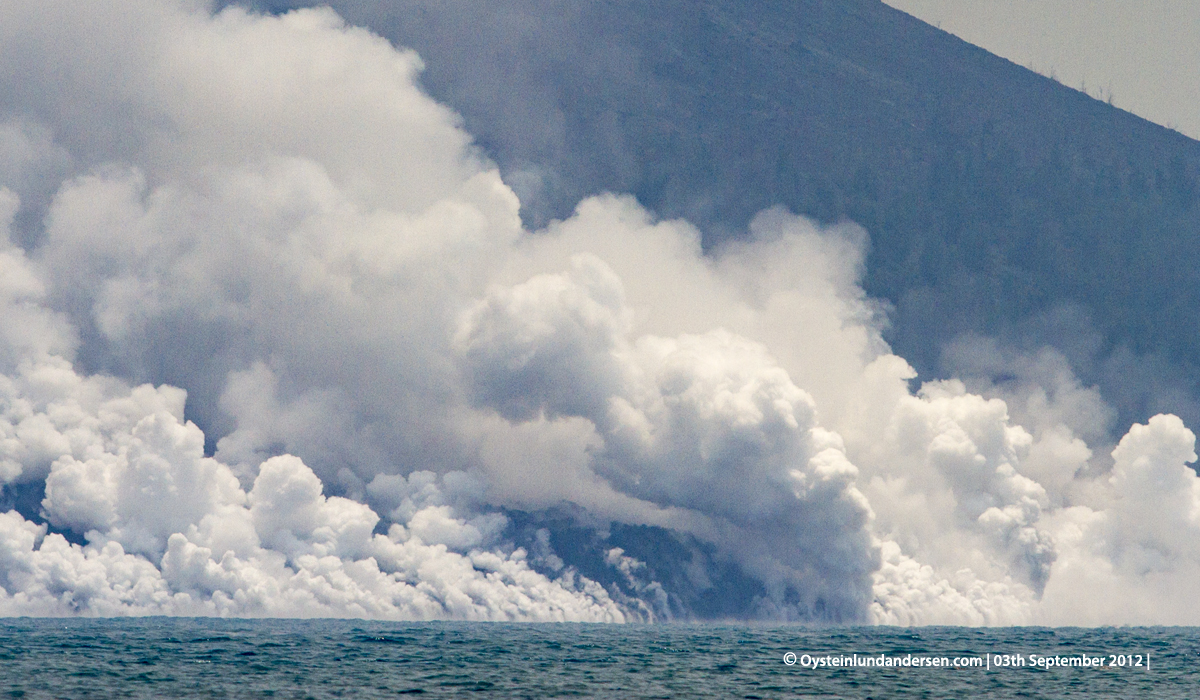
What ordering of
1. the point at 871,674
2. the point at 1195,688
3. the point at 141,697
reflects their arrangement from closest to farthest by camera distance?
the point at 141,697 < the point at 1195,688 < the point at 871,674

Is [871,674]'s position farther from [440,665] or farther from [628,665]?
[440,665]

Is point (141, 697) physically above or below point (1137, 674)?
below

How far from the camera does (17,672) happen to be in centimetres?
15875

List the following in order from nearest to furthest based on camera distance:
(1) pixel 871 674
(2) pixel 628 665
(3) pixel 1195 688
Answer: (3) pixel 1195 688 → (1) pixel 871 674 → (2) pixel 628 665

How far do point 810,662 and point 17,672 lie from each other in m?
97.6

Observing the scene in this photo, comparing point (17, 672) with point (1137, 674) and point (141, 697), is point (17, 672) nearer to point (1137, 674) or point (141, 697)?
point (141, 697)

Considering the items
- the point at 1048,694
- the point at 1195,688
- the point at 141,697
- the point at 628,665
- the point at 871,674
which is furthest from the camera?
the point at 628,665

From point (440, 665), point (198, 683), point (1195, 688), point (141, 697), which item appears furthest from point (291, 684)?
point (1195, 688)

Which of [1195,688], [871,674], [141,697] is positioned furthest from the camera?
[871,674]

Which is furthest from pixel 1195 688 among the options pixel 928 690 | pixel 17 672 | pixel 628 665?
pixel 17 672

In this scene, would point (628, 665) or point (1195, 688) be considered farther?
point (628, 665)

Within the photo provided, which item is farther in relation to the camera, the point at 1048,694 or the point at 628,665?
the point at 628,665

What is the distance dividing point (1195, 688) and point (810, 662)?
172 ft

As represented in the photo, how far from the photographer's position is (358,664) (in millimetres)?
176125
